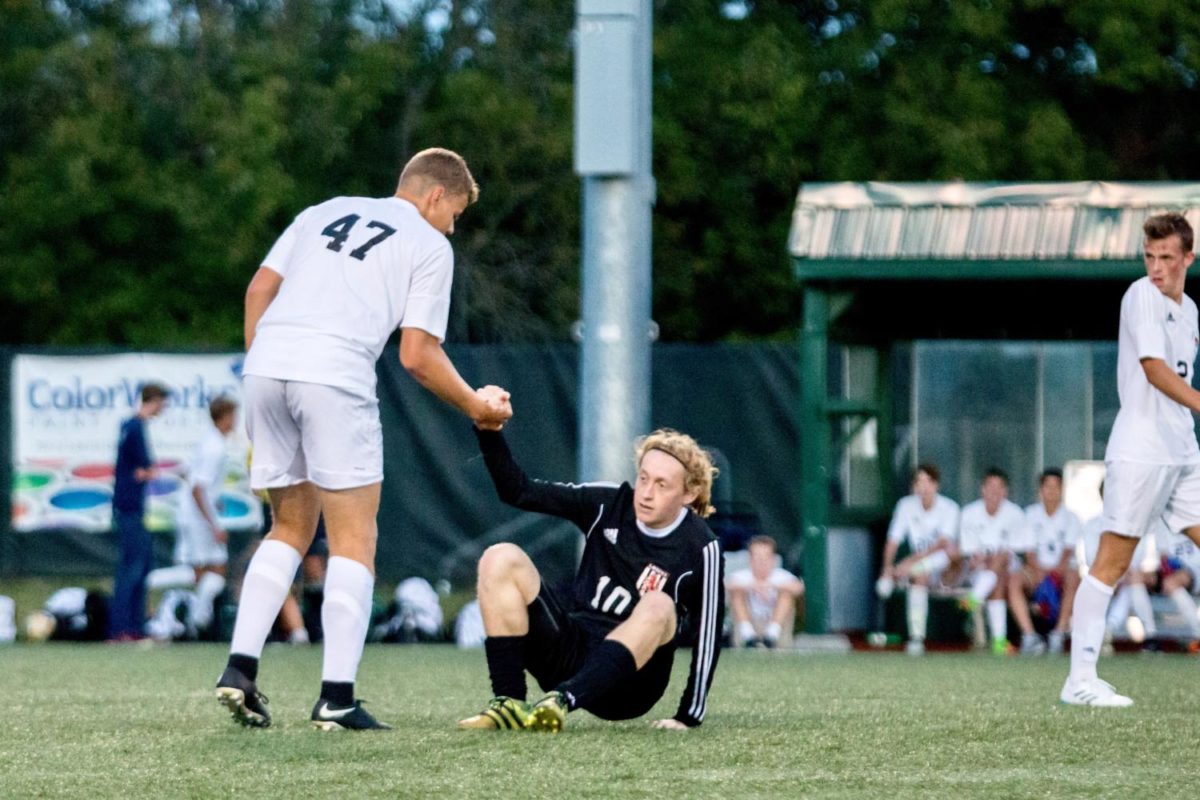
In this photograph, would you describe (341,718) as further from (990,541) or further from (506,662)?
(990,541)

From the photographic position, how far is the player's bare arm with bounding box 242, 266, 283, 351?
702cm

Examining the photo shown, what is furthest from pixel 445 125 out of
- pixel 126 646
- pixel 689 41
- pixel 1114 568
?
pixel 1114 568

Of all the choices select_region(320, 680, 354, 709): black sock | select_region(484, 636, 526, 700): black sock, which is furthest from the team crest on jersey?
select_region(320, 680, 354, 709): black sock

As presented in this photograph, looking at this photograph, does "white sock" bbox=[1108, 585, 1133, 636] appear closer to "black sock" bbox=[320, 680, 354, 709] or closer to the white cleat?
the white cleat

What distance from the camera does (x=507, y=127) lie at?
84.4 ft

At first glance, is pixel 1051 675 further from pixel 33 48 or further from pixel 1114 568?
pixel 33 48

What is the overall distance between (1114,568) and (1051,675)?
3011 mm

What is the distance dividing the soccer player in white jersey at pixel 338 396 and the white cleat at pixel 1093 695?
298 cm

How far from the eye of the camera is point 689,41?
26750 millimetres

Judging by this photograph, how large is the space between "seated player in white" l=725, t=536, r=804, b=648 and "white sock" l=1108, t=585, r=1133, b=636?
2196 millimetres

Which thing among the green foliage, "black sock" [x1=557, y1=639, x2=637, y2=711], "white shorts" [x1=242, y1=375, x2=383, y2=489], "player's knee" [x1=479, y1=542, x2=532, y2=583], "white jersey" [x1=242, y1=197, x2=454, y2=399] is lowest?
"black sock" [x1=557, y1=639, x2=637, y2=711]

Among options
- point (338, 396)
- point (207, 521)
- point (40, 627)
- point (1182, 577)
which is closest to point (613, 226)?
point (207, 521)

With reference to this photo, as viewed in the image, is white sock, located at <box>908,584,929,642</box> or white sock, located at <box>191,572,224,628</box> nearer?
white sock, located at <box>908,584,929,642</box>

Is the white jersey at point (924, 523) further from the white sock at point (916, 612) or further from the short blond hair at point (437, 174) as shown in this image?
the short blond hair at point (437, 174)
